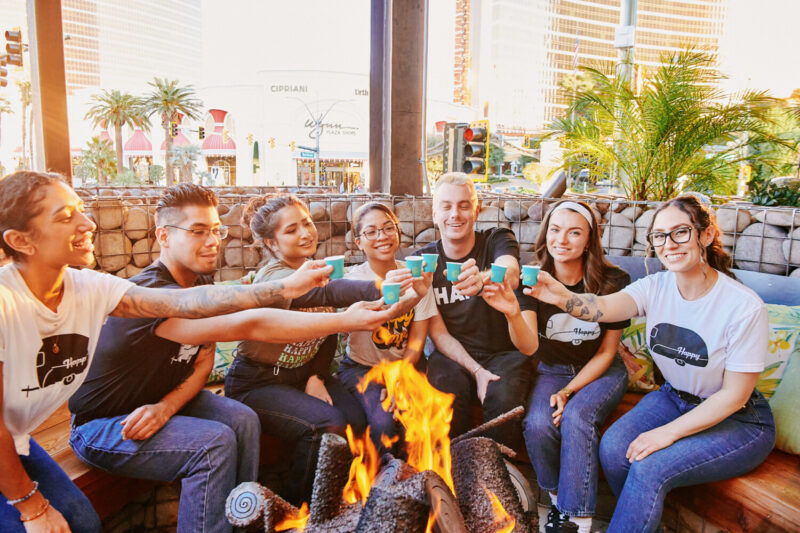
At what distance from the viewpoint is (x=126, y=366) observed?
244 cm

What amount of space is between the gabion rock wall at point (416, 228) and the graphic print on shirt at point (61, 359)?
2.31 m

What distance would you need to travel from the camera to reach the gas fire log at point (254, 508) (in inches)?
85.6

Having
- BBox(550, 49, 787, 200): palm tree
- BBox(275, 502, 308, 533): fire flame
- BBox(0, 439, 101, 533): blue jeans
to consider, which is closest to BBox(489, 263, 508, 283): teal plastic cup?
BBox(275, 502, 308, 533): fire flame

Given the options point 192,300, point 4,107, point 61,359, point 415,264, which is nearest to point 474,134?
point 415,264

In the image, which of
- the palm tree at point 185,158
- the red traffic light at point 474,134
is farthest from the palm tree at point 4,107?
the red traffic light at point 474,134

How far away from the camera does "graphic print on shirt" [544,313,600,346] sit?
10.1ft

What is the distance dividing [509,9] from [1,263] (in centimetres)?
Result: 11943

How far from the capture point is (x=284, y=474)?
11.0ft

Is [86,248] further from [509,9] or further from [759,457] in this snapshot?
[509,9]

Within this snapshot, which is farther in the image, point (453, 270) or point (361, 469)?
point (453, 270)

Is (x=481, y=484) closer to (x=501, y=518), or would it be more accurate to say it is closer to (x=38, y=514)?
(x=501, y=518)

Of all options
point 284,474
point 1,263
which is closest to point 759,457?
point 284,474

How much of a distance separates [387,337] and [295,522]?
1.29 m

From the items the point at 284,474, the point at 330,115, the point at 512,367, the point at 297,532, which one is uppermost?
the point at 330,115
